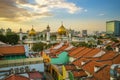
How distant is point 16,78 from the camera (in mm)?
12922

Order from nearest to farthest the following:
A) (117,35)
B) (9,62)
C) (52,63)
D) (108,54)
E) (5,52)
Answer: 1. (9,62)
2. (5,52)
3. (108,54)
4. (52,63)
5. (117,35)

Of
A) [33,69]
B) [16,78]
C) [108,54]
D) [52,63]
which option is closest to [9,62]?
[33,69]

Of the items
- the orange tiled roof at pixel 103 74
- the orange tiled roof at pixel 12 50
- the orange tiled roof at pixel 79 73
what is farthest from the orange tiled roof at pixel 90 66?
the orange tiled roof at pixel 12 50

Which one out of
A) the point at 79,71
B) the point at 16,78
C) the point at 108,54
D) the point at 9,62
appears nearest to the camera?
the point at 16,78

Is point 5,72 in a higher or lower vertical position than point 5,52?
lower

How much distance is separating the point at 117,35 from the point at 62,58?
75.1 meters

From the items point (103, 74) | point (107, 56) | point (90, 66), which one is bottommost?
point (103, 74)

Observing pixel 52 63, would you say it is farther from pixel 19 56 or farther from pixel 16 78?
pixel 16 78

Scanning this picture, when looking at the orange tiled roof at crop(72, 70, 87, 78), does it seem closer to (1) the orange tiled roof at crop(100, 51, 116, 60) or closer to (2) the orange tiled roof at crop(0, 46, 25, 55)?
(1) the orange tiled roof at crop(100, 51, 116, 60)

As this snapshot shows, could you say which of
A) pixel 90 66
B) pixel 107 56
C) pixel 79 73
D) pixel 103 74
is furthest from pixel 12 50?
pixel 107 56

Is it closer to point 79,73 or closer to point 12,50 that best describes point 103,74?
point 79,73

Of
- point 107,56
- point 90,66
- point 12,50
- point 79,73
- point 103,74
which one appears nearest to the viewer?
point 103,74

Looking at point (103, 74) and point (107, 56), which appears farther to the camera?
point (107, 56)

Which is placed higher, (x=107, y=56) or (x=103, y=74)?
(x=107, y=56)
